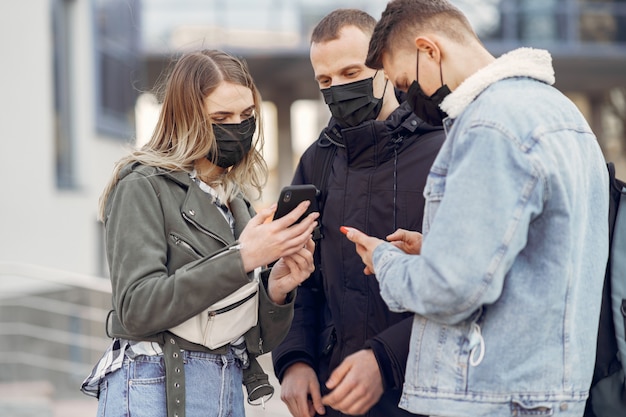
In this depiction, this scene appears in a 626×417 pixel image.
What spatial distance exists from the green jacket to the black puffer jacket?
275 mm

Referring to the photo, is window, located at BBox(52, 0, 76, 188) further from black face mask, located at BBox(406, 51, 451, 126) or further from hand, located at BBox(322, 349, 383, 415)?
black face mask, located at BBox(406, 51, 451, 126)

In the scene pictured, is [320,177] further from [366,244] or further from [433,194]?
[433,194]

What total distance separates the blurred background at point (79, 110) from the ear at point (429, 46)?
1.05m

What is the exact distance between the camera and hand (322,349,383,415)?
2.56 meters

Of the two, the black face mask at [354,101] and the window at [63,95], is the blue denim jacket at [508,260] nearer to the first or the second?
the black face mask at [354,101]

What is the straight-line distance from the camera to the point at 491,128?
2.03 m

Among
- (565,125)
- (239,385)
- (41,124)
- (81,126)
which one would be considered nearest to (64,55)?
(81,126)

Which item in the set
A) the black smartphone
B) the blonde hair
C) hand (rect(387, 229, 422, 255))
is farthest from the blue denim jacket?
the blonde hair

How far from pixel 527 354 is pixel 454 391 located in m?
0.19

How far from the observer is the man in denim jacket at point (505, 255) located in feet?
6.54

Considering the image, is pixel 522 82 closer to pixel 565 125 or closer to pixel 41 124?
pixel 565 125

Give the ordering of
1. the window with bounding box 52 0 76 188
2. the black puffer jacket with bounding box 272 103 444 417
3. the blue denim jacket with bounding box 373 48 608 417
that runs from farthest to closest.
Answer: the window with bounding box 52 0 76 188 < the black puffer jacket with bounding box 272 103 444 417 < the blue denim jacket with bounding box 373 48 608 417

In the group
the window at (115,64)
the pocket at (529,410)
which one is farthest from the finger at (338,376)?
the window at (115,64)

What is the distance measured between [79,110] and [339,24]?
863 cm
